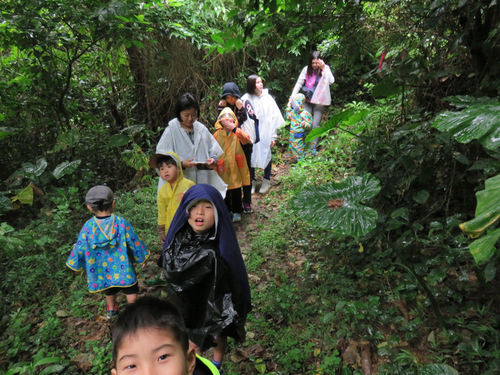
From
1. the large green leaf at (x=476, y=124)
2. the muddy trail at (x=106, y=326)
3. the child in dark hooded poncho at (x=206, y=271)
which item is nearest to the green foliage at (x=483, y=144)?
the large green leaf at (x=476, y=124)

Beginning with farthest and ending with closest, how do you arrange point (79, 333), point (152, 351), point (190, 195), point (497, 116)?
point (79, 333), point (190, 195), point (497, 116), point (152, 351)

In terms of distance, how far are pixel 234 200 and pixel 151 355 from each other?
3744 millimetres

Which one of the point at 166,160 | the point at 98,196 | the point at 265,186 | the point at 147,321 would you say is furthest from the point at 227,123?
the point at 147,321

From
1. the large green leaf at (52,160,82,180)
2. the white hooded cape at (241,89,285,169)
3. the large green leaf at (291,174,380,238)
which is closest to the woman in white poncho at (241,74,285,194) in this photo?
the white hooded cape at (241,89,285,169)

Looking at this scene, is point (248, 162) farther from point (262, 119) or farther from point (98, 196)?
point (98, 196)

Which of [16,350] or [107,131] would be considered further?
[107,131]

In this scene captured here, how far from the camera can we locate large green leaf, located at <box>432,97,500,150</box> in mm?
1507

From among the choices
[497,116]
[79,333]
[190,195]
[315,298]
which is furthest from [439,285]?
[79,333]

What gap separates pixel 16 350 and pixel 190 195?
2.45 m

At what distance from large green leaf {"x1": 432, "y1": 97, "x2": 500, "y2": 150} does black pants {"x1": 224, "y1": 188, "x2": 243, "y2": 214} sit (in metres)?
3.30

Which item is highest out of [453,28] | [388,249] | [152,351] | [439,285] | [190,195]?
[453,28]

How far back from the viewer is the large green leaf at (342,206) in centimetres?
214

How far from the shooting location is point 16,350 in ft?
10.0

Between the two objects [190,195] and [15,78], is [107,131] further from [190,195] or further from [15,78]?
[190,195]
